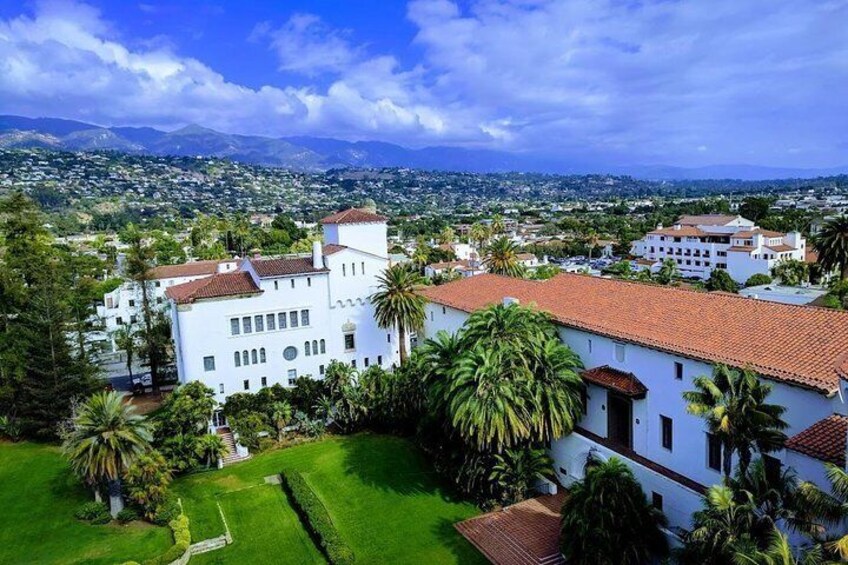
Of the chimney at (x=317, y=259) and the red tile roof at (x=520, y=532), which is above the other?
the chimney at (x=317, y=259)

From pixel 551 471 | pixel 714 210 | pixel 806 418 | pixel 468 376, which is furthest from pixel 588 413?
pixel 714 210

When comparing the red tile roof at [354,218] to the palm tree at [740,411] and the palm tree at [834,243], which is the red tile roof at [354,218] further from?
the palm tree at [834,243]

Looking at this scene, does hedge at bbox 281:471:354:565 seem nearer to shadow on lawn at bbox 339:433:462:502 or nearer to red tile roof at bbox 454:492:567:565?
shadow on lawn at bbox 339:433:462:502

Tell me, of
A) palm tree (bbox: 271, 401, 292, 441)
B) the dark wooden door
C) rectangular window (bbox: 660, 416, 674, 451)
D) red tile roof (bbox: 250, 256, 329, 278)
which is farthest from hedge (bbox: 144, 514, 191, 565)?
rectangular window (bbox: 660, 416, 674, 451)

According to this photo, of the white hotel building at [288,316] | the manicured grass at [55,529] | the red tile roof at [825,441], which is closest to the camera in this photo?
the red tile roof at [825,441]

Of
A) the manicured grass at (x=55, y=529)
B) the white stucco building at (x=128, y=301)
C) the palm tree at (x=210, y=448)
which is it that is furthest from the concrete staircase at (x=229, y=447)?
the white stucco building at (x=128, y=301)

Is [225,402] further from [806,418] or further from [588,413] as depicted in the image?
[806,418]
